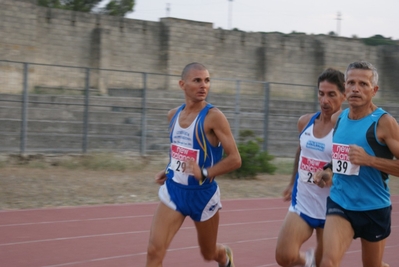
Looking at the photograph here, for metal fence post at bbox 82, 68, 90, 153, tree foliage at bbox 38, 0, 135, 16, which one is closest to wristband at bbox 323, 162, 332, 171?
metal fence post at bbox 82, 68, 90, 153

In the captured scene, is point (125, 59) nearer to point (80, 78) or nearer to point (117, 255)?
point (80, 78)

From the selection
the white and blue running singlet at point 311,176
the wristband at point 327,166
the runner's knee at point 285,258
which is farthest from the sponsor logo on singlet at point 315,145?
the runner's knee at point 285,258

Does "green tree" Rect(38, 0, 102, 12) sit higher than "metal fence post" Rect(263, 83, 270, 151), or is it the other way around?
"green tree" Rect(38, 0, 102, 12)

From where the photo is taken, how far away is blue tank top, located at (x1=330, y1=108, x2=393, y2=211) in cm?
518

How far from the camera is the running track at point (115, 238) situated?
744 centimetres

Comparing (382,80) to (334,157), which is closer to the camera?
(334,157)

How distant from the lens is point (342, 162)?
525cm

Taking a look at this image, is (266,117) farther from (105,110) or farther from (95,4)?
(95,4)

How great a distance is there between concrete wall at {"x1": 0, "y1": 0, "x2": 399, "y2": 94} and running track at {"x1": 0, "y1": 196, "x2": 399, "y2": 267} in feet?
23.5

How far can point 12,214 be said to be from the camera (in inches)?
390

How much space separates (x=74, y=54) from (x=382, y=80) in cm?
1917

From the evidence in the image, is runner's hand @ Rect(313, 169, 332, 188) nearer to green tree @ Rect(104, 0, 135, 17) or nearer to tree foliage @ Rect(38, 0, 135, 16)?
tree foliage @ Rect(38, 0, 135, 16)

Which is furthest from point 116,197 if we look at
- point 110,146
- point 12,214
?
point 110,146

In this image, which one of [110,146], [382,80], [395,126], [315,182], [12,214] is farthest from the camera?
[382,80]
